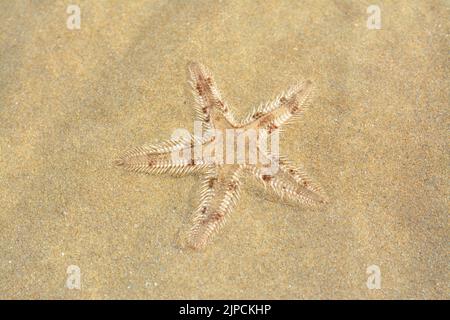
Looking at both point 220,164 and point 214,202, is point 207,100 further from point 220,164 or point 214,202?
point 214,202

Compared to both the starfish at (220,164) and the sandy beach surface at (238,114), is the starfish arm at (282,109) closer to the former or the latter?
the starfish at (220,164)

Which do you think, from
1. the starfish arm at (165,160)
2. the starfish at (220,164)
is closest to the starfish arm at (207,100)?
the starfish at (220,164)

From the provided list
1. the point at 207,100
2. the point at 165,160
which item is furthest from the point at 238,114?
the point at 165,160

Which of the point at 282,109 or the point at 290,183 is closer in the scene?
the point at 290,183

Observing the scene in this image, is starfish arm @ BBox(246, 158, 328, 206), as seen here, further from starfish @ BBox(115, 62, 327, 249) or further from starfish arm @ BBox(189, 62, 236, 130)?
starfish arm @ BBox(189, 62, 236, 130)

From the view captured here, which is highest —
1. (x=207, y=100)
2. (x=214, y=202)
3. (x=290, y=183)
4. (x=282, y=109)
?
(x=207, y=100)

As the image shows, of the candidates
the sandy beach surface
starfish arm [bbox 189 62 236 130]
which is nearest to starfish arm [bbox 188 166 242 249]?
the sandy beach surface
